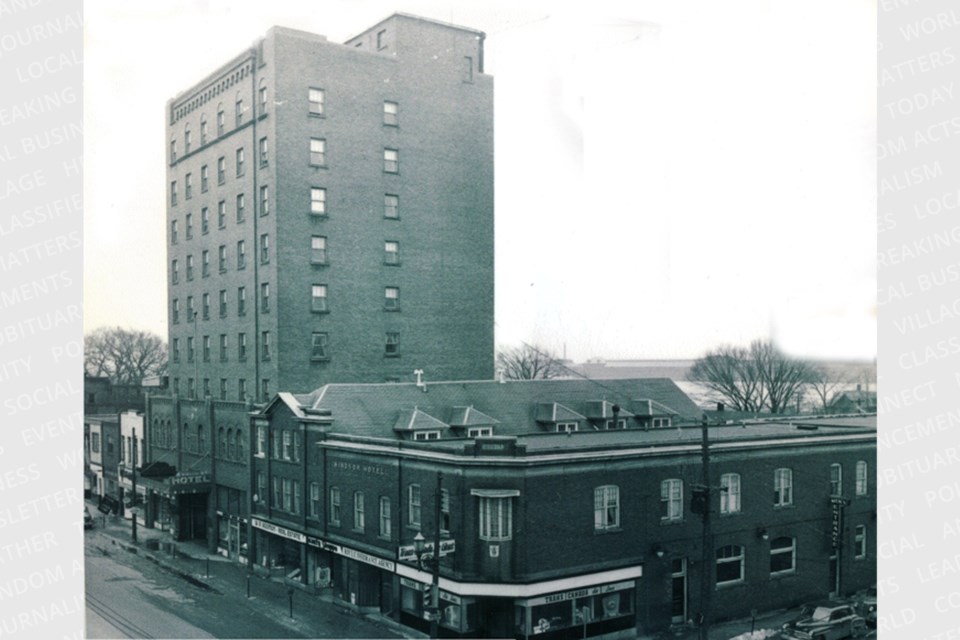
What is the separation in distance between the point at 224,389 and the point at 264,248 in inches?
261

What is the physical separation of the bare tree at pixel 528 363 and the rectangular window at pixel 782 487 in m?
7.74

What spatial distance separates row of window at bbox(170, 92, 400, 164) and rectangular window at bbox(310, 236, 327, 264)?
3681mm

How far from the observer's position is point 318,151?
35.7 meters

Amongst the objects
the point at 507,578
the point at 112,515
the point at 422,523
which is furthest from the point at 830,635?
the point at 112,515

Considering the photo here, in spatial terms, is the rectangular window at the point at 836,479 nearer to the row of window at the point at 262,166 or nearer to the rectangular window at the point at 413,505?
the rectangular window at the point at 413,505

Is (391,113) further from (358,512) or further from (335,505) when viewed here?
(358,512)

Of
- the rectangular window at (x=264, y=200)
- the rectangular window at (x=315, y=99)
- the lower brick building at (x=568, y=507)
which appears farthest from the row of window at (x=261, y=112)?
the lower brick building at (x=568, y=507)

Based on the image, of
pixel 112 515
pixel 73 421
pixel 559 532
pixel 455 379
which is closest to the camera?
pixel 73 421

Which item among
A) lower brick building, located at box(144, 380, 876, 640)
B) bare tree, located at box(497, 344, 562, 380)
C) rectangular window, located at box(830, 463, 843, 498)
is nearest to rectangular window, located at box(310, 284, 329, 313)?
lower brick building, located at box(144, 380, 876, 640)

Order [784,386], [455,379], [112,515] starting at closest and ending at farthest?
[784,386]
[455,379]
[112,515]

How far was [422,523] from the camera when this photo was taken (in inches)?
1056

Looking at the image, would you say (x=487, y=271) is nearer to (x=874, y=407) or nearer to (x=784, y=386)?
(x=784, y=386)

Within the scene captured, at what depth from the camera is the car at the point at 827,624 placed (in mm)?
25406

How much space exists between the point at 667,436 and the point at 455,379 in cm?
1041
